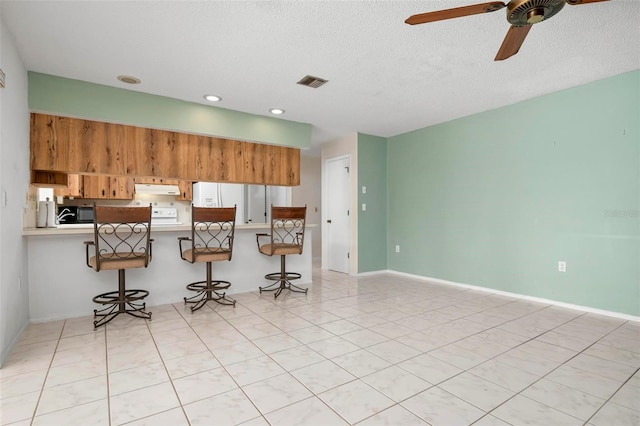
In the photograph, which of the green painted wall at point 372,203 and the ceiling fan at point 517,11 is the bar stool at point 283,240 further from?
the ceiling fan at point 517,11

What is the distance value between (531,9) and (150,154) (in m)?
3.88

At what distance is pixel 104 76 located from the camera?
3.27 m

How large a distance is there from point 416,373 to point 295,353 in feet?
2.78

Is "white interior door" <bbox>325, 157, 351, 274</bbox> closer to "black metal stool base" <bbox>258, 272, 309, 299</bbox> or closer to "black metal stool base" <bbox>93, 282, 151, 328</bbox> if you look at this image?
"black metal stool base" <bbox>258, 272, 309, 299</bbox>

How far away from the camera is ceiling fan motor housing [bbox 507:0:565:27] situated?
1700 millimetres

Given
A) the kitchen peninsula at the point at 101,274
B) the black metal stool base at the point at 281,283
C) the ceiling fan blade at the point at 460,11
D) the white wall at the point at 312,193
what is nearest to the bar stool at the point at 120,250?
the kitchen peninsula at the point at 101,274

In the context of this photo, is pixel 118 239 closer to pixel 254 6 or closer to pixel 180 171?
pixel 180 171

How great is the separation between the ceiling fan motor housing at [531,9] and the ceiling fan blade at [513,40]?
0.12 meters

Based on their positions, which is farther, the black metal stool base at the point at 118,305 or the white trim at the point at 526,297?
the white trim at the point at 526,297

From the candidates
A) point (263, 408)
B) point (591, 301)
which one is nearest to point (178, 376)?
point (263, 408)

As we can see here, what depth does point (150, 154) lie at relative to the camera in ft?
12.9

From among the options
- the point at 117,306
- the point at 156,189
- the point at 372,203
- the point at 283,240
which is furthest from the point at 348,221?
the point at 156,189

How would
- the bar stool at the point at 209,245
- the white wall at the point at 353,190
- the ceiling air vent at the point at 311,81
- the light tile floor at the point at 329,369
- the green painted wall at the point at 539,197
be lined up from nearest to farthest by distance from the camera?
1. the light tile floor at the point at 329,369
2. the green painted wall at the point at 539,197
3. the ceiling air vent at the point at 311,81
4. the bar stool at the point at 209,245
5. the white wall at the point at 353,190

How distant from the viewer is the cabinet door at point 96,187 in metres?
5.61
